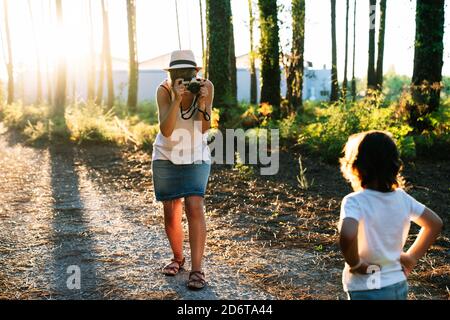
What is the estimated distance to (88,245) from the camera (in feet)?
18.5

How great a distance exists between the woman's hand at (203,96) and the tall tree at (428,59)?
684 cm

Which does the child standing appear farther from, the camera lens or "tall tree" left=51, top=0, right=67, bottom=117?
"tall tree" left=51, top=0, right=67, bottom=117

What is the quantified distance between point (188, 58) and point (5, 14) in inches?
1330

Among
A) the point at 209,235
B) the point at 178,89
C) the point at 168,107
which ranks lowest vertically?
the point at 209,235

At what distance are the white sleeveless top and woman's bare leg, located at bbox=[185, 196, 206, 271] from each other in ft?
1.11

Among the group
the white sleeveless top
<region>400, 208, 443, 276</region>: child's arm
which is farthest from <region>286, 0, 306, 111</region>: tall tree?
<region>400, 208, 443, 276</region>: child's arm

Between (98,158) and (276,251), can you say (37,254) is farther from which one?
(98,158)

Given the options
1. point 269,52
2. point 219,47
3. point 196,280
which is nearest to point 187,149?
point 196,280

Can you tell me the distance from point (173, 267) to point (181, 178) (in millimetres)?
827

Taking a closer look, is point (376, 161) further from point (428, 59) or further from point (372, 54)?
point (372, 54)

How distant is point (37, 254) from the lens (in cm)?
532

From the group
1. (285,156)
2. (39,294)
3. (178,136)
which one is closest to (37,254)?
(39,294)

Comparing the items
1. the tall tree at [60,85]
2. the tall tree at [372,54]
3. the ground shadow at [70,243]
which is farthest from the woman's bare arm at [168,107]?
the tall tree at [372,54]

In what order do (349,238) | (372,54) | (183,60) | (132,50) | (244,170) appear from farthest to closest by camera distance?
(132,50), (372,54), (244,170), (183,60), (349,238)
